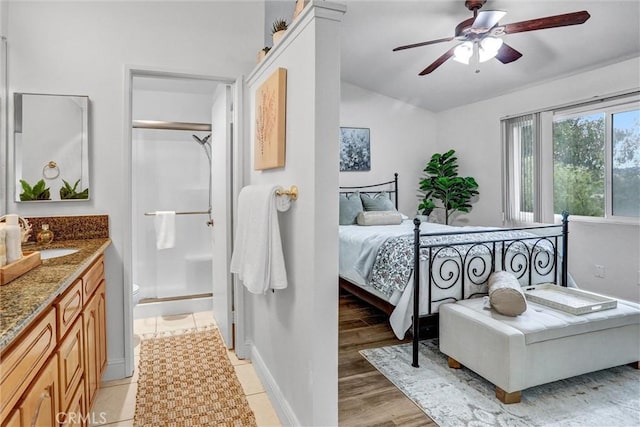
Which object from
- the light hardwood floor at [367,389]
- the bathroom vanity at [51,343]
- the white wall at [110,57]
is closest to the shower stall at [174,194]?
the white wall at [110,57]

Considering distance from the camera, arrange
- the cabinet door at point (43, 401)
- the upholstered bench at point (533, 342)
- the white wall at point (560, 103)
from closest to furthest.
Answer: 1. the cabinet door at point (43, 401)
2. the upholstered bench at point (533, 342)
3. the white wall at point (560, 103)

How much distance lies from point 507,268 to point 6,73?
11.8 feet

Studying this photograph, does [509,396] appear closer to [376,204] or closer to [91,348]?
[91,348]

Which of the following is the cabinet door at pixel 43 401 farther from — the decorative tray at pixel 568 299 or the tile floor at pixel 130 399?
the decorative tray at pixel 568 299

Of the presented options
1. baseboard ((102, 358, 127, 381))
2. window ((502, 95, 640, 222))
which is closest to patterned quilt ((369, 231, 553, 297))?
window ((502, 95, 640, 222))

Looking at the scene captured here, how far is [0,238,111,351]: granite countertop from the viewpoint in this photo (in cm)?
89

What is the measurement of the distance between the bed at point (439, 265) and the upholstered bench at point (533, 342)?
21 centimetres

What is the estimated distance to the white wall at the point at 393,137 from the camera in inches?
222

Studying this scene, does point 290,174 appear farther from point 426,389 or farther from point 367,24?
point 367,24

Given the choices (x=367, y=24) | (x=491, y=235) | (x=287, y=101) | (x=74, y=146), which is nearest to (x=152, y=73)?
(x=74, y=146)

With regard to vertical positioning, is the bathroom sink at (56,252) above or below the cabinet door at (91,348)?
above

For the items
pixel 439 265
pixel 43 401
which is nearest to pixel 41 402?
pixel 43 401

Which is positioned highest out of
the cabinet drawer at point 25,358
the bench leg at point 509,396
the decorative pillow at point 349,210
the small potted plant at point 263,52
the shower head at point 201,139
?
the small potted plant at point 263,52

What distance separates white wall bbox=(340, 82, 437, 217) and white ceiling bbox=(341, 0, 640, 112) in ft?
1.30
